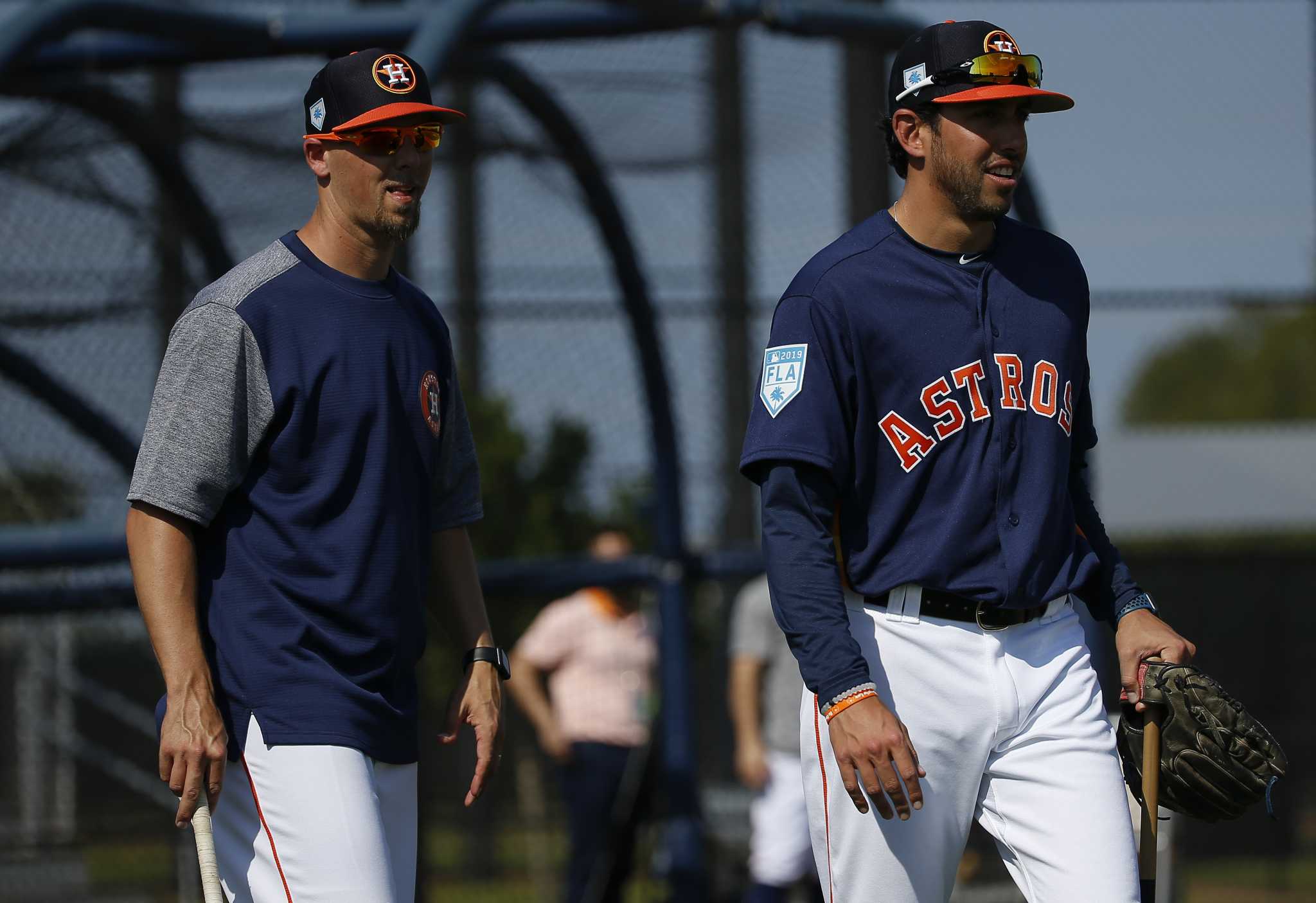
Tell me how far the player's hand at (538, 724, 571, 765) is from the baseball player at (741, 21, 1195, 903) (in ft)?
15.4

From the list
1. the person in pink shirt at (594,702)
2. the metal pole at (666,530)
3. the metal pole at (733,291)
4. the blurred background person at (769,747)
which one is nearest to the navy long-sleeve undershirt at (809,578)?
the blurred background person at (769,747)

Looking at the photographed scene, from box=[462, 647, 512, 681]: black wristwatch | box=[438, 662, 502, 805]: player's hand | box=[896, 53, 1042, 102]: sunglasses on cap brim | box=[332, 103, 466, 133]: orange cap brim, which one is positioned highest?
box=[896, 53, 1042, 102]: sunglasses on cap brim

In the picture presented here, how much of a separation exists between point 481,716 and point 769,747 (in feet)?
11.4

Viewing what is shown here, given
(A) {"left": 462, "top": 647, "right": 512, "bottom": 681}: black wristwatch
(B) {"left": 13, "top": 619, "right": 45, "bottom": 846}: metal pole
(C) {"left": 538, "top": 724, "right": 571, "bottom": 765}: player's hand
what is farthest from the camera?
(B) {"left": 13, "top": 619, "right": 45, "bottom": 846}: metal pole

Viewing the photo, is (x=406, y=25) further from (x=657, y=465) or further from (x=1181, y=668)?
(x=1181, y=668)

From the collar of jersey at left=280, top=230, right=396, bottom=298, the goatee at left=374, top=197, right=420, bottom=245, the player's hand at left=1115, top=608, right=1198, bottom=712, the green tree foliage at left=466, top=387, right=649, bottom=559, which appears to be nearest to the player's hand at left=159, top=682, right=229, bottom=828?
the collar of jersey at left=280, top=230, right=396, bottom=298

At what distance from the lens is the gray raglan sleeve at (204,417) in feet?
9.30

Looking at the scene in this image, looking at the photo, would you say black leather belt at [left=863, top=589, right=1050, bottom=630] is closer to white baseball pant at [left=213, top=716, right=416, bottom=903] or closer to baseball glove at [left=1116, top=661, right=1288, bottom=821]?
baseball glove at [left=1116, top=661, right=1288, bottom=821]

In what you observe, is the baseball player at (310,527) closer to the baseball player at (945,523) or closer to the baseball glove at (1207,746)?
the baseball player at (945,523)

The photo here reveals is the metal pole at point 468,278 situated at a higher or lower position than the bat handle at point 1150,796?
higher

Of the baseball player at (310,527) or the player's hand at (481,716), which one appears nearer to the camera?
the baseball player at (310,527)

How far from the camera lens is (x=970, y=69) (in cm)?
301

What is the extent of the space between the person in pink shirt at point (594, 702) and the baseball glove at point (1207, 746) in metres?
4.61

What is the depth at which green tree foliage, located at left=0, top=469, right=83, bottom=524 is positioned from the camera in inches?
253
